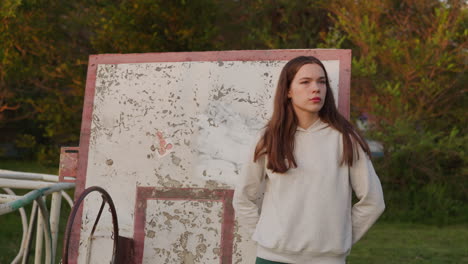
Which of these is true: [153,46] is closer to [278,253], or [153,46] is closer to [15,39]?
[15,39]

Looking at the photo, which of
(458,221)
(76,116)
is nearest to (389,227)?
(458,221)

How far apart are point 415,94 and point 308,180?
5800 mm

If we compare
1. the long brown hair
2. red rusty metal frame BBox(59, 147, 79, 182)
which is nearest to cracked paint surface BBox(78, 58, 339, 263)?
red rusty metal frame BBox(59, 147, 79, 182)

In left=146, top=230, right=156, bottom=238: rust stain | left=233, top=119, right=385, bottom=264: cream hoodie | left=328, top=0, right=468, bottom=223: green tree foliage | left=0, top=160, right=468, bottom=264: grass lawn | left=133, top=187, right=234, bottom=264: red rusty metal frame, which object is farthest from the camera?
left=328, top=0, right=468, bottom=223: green tree foliage

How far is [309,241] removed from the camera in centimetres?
223

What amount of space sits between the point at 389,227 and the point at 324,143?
5.05 m

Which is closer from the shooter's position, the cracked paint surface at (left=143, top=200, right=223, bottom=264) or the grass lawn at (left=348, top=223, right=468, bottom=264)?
the cracked paint surface at (left=143, top=200, right=223, bottom=264)

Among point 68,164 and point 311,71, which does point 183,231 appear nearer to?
point 68,164

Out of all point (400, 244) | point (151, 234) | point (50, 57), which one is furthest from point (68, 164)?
point (50, 57)

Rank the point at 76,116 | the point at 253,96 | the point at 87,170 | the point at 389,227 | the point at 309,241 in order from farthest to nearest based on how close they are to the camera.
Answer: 1. the point at 76,116
2. the point at 389,227
3. the point at 87,170
4. the point at 253,96
5. the point at 309,241

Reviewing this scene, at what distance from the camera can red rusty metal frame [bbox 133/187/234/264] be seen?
307cm

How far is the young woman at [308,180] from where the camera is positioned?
226 centimetres

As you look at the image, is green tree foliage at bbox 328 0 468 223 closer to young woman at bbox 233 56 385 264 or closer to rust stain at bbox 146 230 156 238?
rust stain at bbox 146 230 156 238

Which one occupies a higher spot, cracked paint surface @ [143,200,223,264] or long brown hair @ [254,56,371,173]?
long brown hair @ [254,56,371,173]
